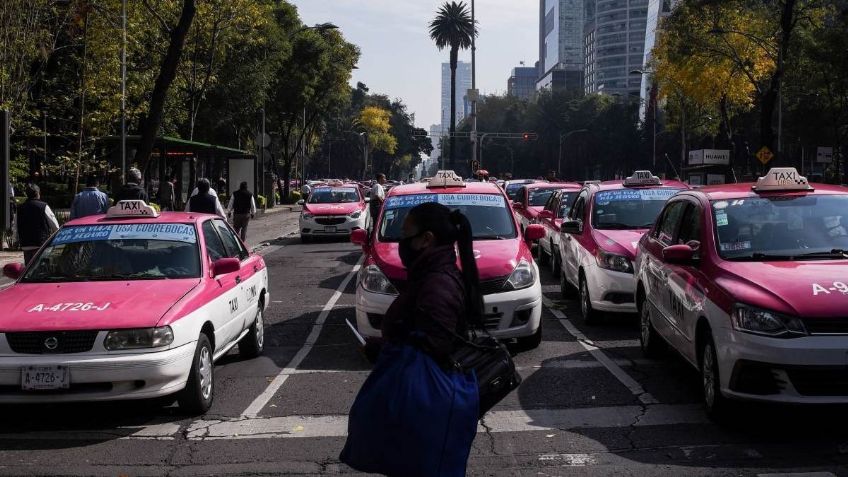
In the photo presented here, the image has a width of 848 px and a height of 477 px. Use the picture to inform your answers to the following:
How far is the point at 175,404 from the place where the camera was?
24.6 ft

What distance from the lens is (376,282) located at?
913 centimetres

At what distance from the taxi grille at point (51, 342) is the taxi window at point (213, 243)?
1.83 metres

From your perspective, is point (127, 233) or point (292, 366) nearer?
point (127, 233)

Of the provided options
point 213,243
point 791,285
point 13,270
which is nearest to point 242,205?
point 213,243

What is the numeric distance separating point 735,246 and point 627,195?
569cm

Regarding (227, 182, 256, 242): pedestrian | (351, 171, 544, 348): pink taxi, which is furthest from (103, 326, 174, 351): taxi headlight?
(227, 182, 256, 242): pedestrian

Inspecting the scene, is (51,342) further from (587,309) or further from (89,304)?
(587,309)

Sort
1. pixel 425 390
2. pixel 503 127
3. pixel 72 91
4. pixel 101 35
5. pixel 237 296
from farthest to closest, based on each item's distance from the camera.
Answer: pixel 503 127 → pixel 72 91 → pixel 101 35 → pixel 237 296 → pixel 425 390

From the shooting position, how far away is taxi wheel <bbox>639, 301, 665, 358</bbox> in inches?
352

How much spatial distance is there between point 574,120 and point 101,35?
84314 millimetres

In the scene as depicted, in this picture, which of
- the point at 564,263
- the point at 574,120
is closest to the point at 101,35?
the point at 564,263

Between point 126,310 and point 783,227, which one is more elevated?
point 783,227

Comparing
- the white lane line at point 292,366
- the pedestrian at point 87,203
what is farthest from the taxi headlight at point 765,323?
the pedestrian at point 87,203

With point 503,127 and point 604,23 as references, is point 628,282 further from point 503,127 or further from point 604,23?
point 604,23
